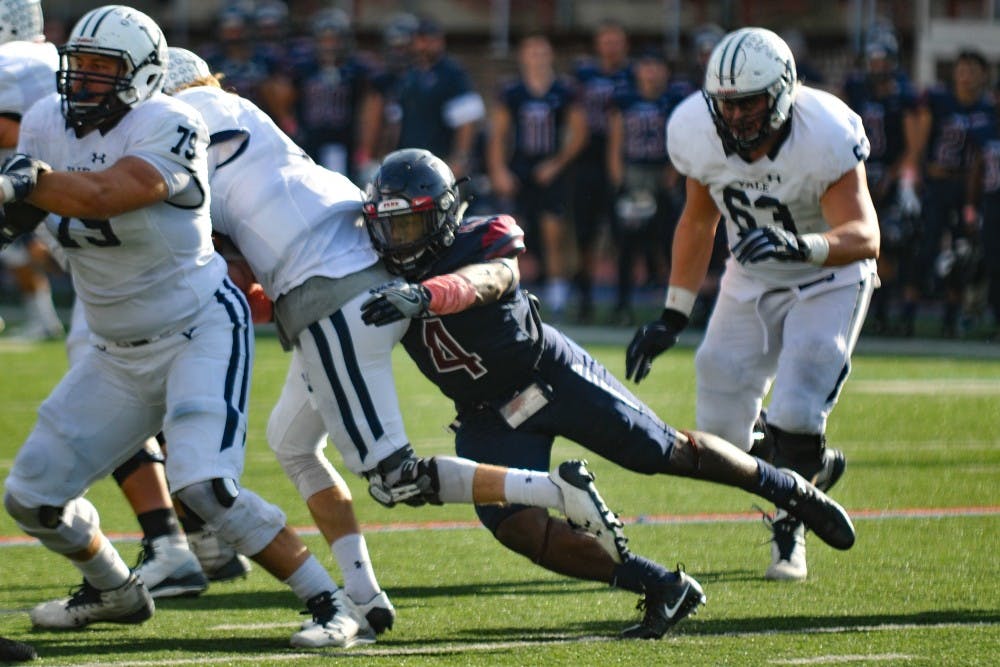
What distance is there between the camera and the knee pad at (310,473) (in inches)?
188

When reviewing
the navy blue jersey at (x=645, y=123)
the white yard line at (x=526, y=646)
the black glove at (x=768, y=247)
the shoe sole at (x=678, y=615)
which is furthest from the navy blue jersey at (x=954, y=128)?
the shoe sole at (x=678, y=615)

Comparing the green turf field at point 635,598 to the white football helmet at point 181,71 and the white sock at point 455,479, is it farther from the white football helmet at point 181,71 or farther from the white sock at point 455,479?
the white football helmet at point 181,71

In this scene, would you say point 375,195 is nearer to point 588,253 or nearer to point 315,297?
point 315,297

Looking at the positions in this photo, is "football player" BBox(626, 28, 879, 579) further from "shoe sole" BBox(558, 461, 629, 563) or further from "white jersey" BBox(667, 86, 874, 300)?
"shoe sole" BBox(558, 461, 629, 563)

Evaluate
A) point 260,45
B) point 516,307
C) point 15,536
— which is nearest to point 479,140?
point 260,45

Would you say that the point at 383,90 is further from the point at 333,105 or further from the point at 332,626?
the point at 332,626

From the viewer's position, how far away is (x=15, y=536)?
592 cm

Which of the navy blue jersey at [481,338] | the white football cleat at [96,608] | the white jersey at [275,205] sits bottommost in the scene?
the white football cleat at [96,608]

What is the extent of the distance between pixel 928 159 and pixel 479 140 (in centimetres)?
472

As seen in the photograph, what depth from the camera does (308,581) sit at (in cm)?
445

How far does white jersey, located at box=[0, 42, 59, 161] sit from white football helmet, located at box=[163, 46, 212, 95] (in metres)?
0.66

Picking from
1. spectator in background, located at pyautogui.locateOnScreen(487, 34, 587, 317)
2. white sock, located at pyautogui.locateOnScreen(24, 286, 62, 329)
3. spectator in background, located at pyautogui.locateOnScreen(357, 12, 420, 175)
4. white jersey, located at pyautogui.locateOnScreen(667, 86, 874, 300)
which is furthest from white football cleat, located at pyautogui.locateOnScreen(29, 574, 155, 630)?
spectator in background, located at pyautogui.locateOnScreen(357, 12, 420, 175)

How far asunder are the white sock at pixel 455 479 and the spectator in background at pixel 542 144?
824cm

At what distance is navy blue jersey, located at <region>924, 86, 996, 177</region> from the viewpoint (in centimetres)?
1166
